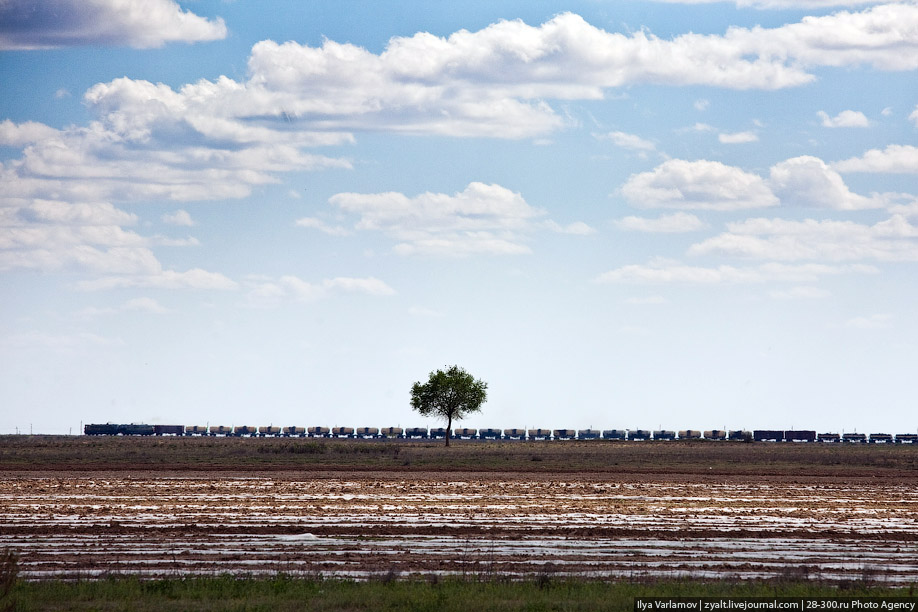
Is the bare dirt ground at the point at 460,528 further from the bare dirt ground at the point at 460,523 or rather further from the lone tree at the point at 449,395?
the lone tree at the point at 449,395

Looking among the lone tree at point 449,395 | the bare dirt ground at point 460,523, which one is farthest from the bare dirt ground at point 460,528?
the lone tree at point 449,395

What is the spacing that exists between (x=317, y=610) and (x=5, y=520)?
19481 millimetres

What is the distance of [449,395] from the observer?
13325cm

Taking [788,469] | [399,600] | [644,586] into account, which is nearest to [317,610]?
[399,600]

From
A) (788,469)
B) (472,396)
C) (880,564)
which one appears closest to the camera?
(880,564)

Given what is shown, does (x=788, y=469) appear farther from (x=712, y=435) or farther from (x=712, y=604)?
(x=712, y=435)

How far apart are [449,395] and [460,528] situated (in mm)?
99145

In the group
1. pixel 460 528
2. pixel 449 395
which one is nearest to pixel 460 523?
pixel 460 528

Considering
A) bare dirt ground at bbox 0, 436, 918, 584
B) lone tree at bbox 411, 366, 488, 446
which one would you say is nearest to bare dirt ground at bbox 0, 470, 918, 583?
bare dirt ground at bbox 0, 436, 918, 584

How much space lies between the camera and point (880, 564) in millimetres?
26812

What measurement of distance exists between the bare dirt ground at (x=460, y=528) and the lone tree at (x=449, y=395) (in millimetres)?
75872

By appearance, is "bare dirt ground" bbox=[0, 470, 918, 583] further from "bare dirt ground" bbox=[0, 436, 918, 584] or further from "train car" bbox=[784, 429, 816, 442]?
"train car" bbox=[784, 429, 816, 442]

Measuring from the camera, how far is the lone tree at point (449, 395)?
436 feet

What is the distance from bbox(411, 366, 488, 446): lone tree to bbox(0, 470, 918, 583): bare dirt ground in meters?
75.9
